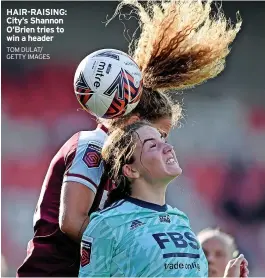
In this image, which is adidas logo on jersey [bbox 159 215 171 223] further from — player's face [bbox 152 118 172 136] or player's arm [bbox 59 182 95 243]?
player's face [bbox 152 118 172 136]

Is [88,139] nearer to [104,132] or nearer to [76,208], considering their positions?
[104,132]

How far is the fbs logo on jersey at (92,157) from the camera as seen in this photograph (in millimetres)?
4121

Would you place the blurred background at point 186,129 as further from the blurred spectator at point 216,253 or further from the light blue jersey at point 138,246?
the light blue jersey at point 138,246

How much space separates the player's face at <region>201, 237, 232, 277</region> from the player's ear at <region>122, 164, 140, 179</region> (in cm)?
183

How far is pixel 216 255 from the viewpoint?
5465 millimetres

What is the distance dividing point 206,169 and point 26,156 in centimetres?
214

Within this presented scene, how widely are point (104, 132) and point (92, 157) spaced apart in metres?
0.22

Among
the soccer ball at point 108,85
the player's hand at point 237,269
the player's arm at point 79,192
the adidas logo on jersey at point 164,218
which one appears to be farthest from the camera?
the soccer ball at point 108,85

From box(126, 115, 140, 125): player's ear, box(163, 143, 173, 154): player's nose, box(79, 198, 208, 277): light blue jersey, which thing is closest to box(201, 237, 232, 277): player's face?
box(126, 115, 140, 125): player's ear

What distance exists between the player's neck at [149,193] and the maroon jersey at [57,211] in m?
0.43

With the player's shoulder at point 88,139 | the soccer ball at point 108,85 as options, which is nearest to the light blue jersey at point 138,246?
the player's shoulder at point 88,139

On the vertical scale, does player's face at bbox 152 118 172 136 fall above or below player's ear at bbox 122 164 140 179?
above

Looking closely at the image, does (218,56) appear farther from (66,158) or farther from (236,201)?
(236,201)

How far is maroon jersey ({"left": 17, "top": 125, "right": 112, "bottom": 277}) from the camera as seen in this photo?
4.14 meters
